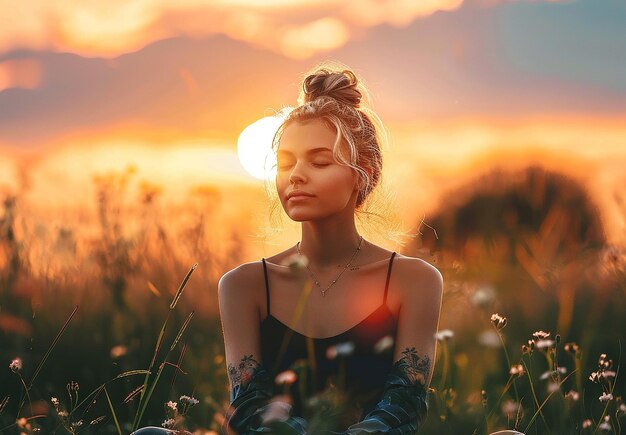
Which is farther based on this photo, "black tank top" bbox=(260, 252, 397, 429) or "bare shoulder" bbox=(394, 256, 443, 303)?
"bare shoulder" bbox=(394, 256, 443, 303)

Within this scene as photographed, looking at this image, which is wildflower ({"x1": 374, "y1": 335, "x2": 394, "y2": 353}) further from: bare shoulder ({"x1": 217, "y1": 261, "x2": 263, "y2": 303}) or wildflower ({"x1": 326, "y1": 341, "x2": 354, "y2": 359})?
bare shoulder ({"x1": 217, "y1": 261, "x2": 263, "y2": 303})

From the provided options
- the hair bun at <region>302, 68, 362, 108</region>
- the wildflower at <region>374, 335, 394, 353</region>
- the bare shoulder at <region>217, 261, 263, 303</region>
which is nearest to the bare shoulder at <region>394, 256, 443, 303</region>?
the wildflower at <region>374, 335, 394, 353</region>

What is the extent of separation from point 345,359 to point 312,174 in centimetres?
79

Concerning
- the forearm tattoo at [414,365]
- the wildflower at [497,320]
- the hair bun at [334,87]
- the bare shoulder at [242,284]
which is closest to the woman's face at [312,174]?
the hair bun at [334,87]

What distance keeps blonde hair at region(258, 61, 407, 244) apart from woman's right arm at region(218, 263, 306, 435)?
0.56 meters

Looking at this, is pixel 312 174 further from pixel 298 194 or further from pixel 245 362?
pixel 245 362

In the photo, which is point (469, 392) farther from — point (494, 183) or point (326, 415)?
point (494, 183)

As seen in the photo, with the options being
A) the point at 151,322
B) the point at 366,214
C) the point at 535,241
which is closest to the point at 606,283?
the point at 535,241

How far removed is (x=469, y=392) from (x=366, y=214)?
3.95ft

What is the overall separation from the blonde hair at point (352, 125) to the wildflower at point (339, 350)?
71cm

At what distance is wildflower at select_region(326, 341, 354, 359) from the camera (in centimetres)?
391

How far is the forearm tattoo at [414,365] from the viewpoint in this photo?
3.83 metres

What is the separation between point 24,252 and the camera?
609cm

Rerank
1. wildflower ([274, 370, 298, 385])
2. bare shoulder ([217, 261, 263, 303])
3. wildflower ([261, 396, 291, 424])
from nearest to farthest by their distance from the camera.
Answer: wildflower ([261, 396, 291, 424]), wildflower ([274, 370, 298, 385]), bare shoulder ([217, 261, 263, 303])
